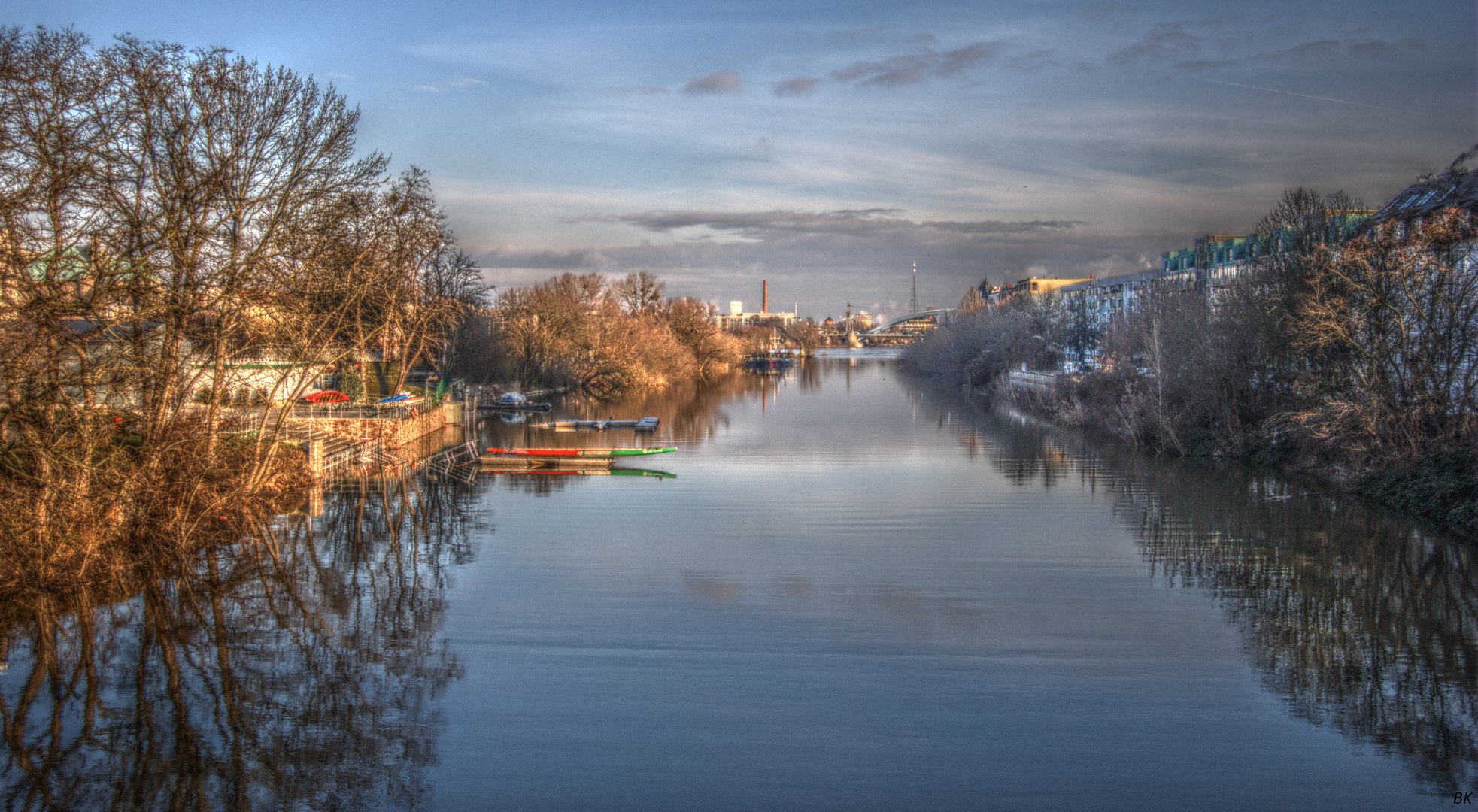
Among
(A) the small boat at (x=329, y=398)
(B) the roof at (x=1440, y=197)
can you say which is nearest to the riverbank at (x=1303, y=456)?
(B) the roof at (x=1440, y=197)

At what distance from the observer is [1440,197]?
20312 mm

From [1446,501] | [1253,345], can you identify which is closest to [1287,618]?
[1446,501]

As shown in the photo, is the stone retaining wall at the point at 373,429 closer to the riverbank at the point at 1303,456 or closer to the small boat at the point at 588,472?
the small boat at the point at 588,472

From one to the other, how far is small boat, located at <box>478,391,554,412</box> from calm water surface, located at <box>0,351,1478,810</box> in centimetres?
2235

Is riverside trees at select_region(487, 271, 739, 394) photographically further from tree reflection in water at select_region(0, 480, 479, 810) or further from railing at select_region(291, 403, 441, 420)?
tree reflection in water at select_region(0, 480, 479, 810)

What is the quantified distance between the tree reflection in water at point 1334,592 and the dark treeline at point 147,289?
515 inches

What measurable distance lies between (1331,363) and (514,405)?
3022 centimetres

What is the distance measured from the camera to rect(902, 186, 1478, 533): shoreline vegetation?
58.5ft

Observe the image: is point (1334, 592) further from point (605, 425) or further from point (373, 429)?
point (605, 425)

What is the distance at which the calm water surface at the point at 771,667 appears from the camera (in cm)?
732

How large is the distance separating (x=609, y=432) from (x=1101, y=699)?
2505 centimetres

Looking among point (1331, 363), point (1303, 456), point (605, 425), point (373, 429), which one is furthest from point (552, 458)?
point (1303, 456)

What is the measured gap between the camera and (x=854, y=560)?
48.3 ft

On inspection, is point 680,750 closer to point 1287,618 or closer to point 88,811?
point 88,811
